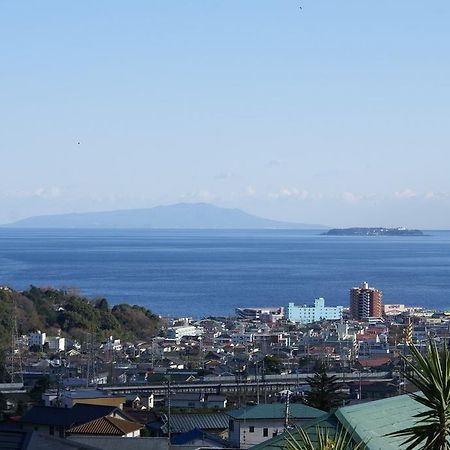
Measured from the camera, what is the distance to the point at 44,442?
3.70 m

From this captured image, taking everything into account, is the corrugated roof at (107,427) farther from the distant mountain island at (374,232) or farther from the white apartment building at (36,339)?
the distant mountain island at (374,232)

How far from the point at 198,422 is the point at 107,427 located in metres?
2.34

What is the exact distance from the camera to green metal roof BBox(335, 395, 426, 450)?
5.07 meters

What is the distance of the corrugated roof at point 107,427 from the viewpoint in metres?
9.96

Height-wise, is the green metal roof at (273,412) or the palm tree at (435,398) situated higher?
the palm tree at (435,398)

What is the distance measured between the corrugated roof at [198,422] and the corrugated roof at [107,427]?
126cm

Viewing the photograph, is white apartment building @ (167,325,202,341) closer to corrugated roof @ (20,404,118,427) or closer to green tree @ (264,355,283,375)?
green tree @ (264,355,283,375)

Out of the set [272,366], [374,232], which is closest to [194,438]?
[272,366]

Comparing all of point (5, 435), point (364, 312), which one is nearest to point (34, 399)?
point (5, 435)

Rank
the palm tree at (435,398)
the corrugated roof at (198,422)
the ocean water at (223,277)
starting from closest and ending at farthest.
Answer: the palm tree at (435,398)
the corrugated roof at (198,422)
the ocean water at (223,277)

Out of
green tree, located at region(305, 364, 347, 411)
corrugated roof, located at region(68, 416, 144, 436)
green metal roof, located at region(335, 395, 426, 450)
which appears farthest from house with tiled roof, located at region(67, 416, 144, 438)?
green metal roof, located at region(335, 395, 426, 450)

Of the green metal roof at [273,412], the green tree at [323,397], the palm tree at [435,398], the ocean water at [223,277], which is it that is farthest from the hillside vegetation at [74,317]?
the palm tree at [435,398]

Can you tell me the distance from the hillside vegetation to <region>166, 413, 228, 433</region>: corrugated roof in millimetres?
16448

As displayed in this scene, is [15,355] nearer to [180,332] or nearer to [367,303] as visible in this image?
[180,332]
